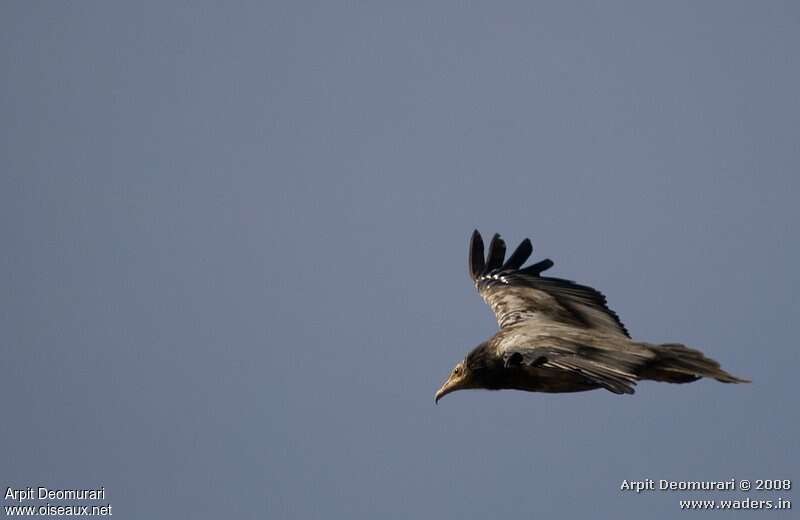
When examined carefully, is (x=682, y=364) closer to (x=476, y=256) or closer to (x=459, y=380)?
(x=459, y=380)

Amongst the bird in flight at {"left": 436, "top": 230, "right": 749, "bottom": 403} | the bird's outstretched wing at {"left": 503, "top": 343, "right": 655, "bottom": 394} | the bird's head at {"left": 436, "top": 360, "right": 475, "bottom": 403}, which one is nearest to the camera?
the bird's outstretched wing at {"left": 503, "top": 343, "right": 655, "bottom": 394}

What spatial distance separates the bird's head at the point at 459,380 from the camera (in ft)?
61.9

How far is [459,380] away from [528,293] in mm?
3168

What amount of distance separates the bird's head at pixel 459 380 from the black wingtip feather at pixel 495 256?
424 centimetres

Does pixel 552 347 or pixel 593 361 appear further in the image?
pixel 552 347

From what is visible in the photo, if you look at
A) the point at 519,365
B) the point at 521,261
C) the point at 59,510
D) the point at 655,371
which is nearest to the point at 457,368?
the point at 519,365

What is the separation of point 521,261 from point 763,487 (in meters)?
5.37

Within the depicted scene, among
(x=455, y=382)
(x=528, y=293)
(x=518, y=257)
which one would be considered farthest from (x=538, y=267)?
(x=455, y=382)

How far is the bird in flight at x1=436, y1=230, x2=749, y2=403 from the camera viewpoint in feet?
54.0

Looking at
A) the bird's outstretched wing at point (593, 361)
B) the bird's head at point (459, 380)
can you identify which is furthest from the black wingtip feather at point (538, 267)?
the bird's outstretched wing at point (593, 361)

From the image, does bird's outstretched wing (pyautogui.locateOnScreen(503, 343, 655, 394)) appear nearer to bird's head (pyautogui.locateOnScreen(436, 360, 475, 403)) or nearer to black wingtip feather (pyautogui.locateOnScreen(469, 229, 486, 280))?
bird's head (pyautogui.locateOnScreen(436, 360, 475, 403))

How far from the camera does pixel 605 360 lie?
1648cm

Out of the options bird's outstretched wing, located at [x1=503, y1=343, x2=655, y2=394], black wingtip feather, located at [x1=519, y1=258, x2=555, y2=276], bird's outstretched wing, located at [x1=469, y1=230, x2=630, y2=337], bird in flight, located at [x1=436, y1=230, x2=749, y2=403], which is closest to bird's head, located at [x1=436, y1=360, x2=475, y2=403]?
bird in flight, located at [x1=436, y1=230, x2=749, y2=403]

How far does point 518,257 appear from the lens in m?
23.1
